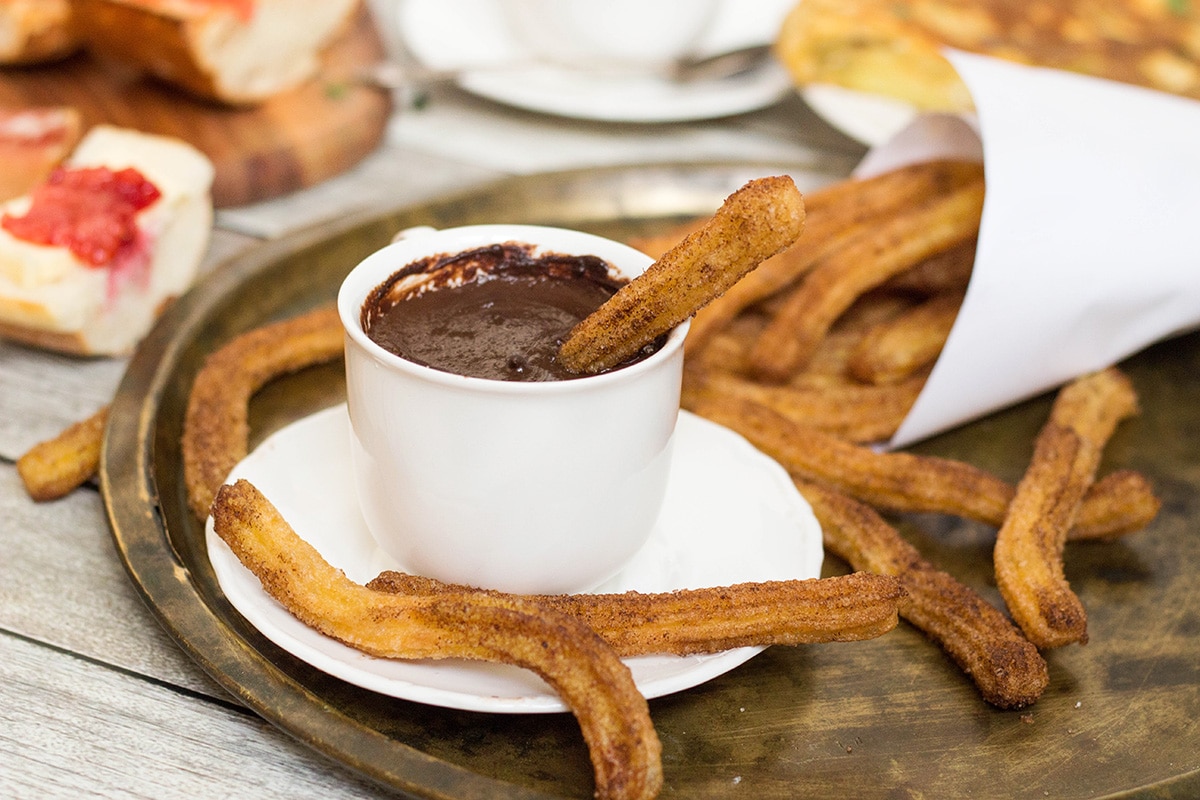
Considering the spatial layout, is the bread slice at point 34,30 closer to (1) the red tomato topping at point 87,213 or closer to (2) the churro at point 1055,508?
(1) the red tomato topping at point 87,213

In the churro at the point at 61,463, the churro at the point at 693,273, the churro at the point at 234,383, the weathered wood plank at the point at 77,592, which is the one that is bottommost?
the weathered wood plank at the point at 77,592

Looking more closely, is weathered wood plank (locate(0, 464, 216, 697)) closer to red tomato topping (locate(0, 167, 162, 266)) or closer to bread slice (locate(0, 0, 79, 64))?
red tomato topping (locate(0, 167, 162, 266))

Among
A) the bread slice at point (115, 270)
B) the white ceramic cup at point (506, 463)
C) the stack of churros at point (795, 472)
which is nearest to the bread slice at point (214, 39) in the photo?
the bread slice at point (115, 270)

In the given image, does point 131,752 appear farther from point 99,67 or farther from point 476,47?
point 476,47

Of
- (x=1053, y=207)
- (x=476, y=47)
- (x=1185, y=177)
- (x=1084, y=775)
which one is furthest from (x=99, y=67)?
(x=1084, y=775)

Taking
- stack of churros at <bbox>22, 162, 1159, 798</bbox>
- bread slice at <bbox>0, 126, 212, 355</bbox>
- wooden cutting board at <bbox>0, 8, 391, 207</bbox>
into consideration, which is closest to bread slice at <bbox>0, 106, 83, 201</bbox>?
bread slice at <bbox>0, 126, 212, 355</bbox>
